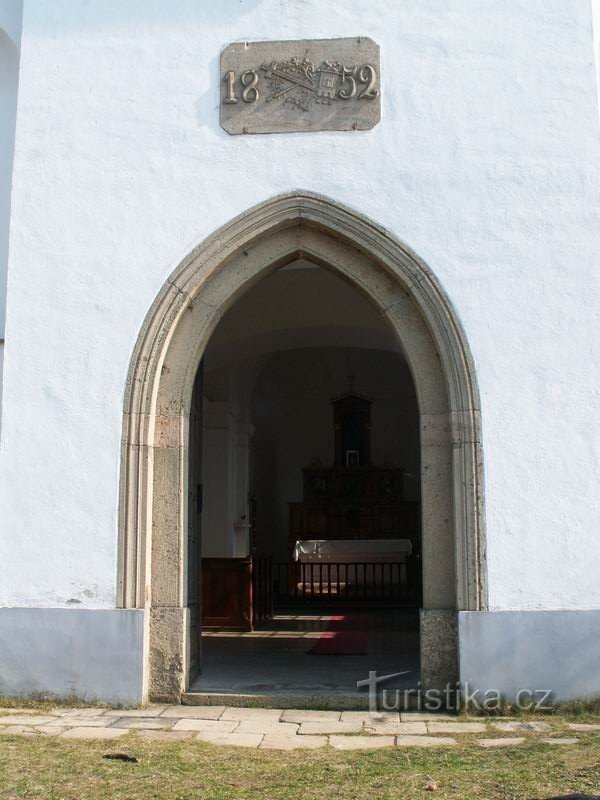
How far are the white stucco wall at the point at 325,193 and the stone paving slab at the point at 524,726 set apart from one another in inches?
27.5

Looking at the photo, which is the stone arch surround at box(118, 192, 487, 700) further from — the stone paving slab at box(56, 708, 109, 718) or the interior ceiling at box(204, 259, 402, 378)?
the interior ceiling at box(204, 259, 402, 378)

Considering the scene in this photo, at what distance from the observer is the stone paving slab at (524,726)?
5082 millimetres

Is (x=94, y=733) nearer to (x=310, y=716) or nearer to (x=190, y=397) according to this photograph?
(x=310, y=716)

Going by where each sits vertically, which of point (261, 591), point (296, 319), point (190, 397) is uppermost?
point (296, 319)

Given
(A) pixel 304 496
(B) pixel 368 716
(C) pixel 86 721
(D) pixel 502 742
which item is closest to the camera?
(D) pixel 502 742

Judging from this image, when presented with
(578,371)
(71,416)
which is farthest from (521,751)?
(71,416)

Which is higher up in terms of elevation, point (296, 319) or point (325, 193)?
point (296, 319)

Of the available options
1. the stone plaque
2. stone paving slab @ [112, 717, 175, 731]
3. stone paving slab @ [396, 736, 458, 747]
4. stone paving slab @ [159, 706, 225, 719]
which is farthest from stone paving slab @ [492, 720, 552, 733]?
the stone plaque

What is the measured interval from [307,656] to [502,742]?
3.04 metres

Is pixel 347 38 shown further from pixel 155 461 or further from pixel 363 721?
pixel 363 721

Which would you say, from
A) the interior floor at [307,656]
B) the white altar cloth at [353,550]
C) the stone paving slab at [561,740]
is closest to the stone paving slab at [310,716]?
the interior floor at [307,656]

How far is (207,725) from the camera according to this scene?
5.20m

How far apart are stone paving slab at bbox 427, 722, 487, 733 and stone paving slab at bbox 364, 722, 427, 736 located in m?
0.05

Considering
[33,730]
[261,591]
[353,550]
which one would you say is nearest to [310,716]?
[33,730]
